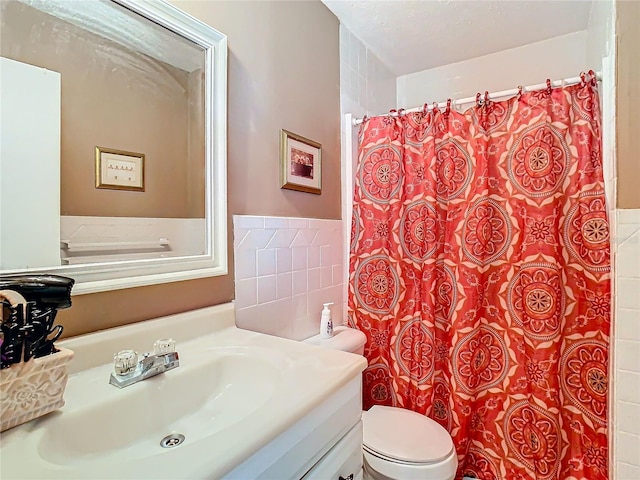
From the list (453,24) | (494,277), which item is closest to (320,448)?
(494,277)

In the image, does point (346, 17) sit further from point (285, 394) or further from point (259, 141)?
point (285, 394)

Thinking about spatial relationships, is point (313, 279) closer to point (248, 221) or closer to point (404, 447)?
point (248, 221)

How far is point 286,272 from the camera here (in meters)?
1.39

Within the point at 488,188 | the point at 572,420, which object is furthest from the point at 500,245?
the point at 572,420

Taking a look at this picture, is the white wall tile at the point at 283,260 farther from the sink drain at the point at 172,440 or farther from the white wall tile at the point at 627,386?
the white wall tile at the point at 627,386

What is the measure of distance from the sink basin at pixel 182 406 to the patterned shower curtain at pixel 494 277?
0.84 metres

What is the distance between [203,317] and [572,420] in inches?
56.9

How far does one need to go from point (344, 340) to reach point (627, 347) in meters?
0.99

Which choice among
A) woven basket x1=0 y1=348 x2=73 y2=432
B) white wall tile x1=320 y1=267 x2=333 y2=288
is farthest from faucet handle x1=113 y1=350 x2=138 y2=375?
white wall tile x1=320 y1=267 x2=333 y2=288

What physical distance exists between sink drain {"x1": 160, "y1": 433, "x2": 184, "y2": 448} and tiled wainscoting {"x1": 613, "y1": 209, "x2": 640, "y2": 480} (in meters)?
1.37

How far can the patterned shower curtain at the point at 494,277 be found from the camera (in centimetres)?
132

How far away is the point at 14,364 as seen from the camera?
55 centimetres

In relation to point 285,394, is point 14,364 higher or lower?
higher

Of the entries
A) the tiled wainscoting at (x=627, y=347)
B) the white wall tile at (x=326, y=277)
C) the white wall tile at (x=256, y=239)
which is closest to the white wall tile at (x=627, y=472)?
the tiled wainscoting at (x=627, y=347)
